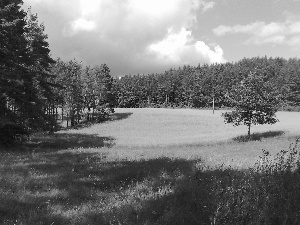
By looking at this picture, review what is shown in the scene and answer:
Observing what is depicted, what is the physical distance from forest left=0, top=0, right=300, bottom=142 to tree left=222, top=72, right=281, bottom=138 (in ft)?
7.10

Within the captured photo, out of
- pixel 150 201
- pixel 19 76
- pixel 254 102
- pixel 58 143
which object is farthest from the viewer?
pixel 254 102

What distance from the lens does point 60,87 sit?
3028cm

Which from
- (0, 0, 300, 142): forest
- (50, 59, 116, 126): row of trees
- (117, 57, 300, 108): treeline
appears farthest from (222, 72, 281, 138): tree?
(117, 57, 300, 108): treeline

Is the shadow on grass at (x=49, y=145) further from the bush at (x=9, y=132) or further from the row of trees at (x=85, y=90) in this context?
the row of trees at (x=85, y=90)

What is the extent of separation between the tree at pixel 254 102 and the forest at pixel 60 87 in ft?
7.10

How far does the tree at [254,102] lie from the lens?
26984 mm

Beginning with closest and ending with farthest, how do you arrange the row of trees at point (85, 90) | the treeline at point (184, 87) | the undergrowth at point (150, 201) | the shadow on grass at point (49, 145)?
the undergrowth at point (150, 201)
the shadow on grass at point (49, 145)
the row of trees at point (85, 90)
the treeline at point (184, 87)

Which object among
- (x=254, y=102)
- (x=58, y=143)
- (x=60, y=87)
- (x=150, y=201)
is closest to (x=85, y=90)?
Answer: (x=60, y=87)

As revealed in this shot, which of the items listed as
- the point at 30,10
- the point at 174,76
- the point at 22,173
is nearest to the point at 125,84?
A: the point at 174,76

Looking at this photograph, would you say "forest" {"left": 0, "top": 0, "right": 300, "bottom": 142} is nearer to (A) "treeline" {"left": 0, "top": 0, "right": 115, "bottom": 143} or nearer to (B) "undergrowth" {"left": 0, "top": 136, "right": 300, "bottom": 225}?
(A) "treeline" {"left": 0, "top": 0, "right": 115, "bottom": 143}

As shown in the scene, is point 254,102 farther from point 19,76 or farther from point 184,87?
point 184,87

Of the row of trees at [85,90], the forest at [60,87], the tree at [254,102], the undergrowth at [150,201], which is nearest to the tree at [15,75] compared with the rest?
the forest at [60,87]

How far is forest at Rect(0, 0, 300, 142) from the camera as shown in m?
18.9

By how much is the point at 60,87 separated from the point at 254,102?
77.6ft
